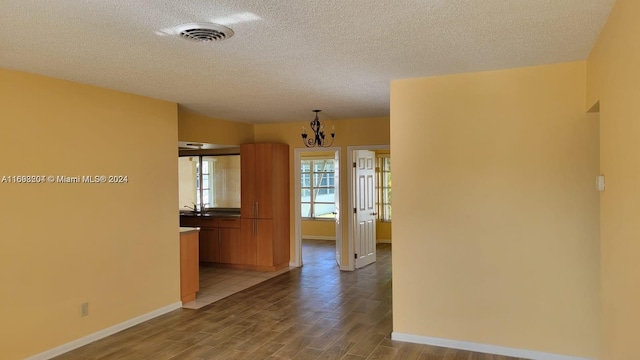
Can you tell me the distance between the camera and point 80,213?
410 centimetres

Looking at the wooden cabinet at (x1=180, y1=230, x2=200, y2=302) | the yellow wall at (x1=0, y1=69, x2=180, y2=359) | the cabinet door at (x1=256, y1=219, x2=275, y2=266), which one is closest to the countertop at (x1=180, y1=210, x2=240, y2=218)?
the cabinet door at (x1=256, y1=219, x2=275, y2=266)

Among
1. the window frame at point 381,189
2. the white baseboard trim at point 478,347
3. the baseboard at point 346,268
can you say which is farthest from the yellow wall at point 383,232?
the white baseboard trim at point 478,347

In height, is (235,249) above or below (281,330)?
above

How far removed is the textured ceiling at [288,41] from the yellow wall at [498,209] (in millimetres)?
301

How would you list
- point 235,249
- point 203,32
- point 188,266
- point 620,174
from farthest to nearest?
point 235,249 → point 188,266 → point 203,32 → point 620,174

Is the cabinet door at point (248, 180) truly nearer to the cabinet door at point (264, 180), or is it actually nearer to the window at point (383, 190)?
the cabinet door at point (264, 180)

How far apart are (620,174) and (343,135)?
5018 mm

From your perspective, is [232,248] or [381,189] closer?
[232,248]

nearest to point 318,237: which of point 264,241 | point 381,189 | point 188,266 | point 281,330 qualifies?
point 381,189

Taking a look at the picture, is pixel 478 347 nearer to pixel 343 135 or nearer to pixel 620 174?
pixel 620 174

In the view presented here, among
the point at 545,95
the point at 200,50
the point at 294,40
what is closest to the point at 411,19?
the point at 294,40

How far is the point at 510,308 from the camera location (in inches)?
147


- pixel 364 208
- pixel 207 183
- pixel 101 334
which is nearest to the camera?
pixel 101 334

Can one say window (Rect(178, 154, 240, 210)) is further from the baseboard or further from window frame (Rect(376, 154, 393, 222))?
window frame (Rect(376, 154, 393, 222))
